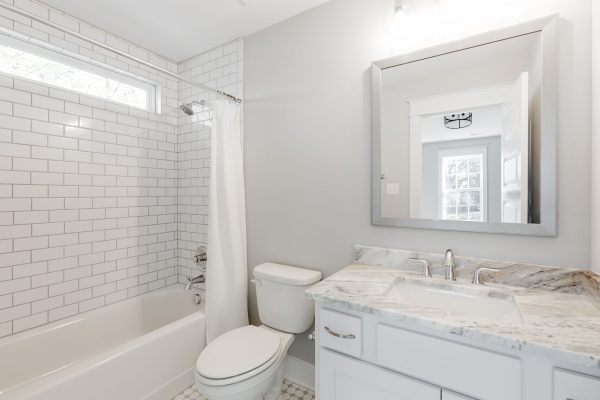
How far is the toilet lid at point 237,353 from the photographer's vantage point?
1271mm

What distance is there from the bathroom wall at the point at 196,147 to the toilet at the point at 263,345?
36.2 inches

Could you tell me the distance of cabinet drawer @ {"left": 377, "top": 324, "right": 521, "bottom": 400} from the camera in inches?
32.2

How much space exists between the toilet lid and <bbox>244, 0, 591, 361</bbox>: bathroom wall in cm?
48

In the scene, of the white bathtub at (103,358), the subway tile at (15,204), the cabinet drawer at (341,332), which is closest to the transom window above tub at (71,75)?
the subway tile at (15,204)

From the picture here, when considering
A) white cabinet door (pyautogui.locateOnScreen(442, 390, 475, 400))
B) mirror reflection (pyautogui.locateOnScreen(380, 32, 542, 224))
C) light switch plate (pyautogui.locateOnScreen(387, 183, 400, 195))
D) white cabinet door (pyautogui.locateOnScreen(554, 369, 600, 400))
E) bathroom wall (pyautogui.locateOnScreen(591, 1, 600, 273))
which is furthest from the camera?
light switch plate (pyautogui.locateOnScreen(387, 183, 400, 195))

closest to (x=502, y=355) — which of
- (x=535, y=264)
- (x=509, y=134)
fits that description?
(x=535, y=264)

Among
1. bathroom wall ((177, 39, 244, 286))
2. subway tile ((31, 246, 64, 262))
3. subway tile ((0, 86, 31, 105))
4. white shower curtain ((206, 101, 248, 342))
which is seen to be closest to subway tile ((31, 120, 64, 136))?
subway tile ((0, 86, 31, 105))

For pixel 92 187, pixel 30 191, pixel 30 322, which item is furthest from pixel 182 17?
pixel 30 322

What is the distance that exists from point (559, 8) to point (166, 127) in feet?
8.66

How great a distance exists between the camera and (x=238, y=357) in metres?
1.36

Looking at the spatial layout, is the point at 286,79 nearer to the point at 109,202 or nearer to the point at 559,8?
the point at 559,8

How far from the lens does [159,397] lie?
5.41 ft

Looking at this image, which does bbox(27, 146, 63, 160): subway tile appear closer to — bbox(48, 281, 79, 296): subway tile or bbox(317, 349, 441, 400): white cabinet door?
bbox(48, 281, 79, 296): subway tile

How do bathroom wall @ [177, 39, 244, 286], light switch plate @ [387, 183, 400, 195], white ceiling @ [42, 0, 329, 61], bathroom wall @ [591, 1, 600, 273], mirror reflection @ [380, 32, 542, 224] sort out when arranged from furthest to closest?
bathroom wall @ [177, 39, 244, 286] → white ceiling @ [42, 0, 329, 61] → light switch plate @ [387, 183, 400, 195] → mirror reflection @ [380, 32, 542, 224] → bathroom wall @ [591, 1, 600, 273]
